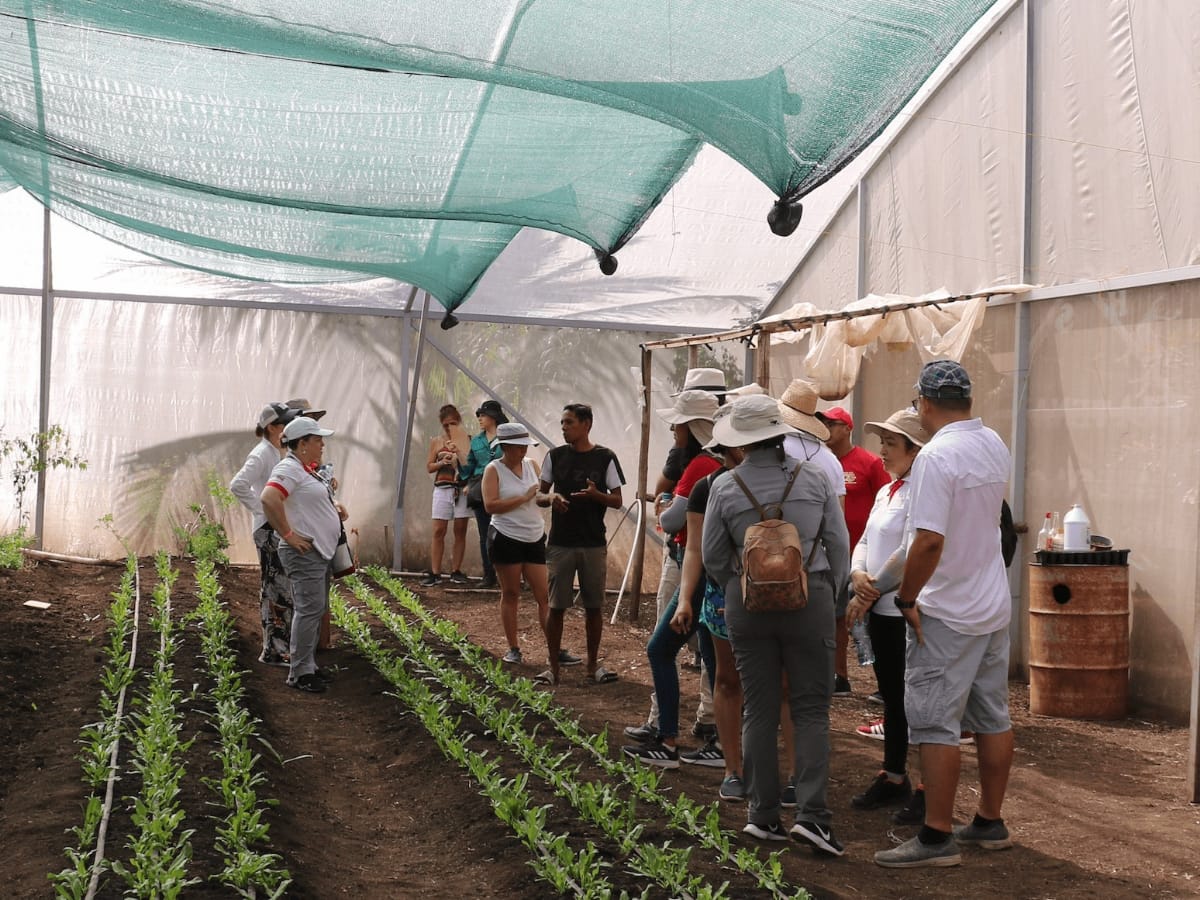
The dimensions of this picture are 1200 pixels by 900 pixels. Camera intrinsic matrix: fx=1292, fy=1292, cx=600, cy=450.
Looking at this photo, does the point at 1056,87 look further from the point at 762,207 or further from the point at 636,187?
the point at 762,207

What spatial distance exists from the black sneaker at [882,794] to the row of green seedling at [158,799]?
256cm

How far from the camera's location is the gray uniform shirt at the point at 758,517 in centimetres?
442

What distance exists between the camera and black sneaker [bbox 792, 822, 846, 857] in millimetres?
4359

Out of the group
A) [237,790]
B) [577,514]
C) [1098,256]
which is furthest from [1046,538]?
[237,790]

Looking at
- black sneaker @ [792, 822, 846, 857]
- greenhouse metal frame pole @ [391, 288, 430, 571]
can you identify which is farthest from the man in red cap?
greenhouse metal frame pole @ [391, 288, 430, 571]

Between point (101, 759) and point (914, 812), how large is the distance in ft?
10.1

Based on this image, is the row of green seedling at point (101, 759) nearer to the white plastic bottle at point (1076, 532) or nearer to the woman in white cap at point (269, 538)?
the woman in white cap at point (269, 538)

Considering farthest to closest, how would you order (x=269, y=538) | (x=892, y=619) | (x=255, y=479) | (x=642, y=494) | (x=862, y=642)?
(x=642, y=494) < (x=255, y=479) < (x=269, y=538) < (x=862, y=642) < (x=892, y=619)

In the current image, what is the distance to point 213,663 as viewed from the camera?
269 inches

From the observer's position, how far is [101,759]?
193 inches

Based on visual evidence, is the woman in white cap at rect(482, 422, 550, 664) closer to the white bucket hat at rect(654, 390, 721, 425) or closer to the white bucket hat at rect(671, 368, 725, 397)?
the white bucket hat at rect(671, 368, 725, 397)

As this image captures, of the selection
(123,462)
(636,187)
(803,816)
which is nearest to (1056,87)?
(636,187)

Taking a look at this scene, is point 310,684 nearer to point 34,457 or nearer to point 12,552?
point 12,552

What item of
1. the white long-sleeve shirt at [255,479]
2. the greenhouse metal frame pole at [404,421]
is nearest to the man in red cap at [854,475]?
the white long-sleeve shirt at [255,479]
